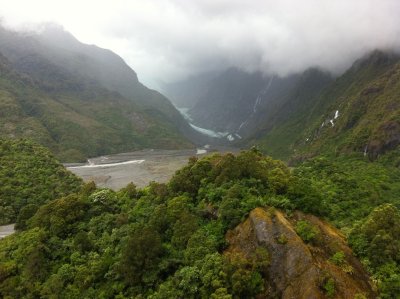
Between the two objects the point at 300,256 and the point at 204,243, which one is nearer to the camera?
the point at 300,256

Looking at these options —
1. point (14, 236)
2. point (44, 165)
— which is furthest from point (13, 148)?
point (14, 236)

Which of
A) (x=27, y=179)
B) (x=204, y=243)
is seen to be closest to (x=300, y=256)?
(x=204, y=243)

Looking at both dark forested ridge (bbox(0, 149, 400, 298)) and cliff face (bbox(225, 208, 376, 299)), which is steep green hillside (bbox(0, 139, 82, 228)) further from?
cliff face (bbox(225, 208, 376, 299))

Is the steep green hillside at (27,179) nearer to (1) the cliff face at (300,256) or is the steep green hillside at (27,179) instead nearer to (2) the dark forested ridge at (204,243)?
(2) the dark forested ridge at (204,243)

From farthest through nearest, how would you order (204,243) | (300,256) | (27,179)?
(27,179) → (204,243) → (300,256)

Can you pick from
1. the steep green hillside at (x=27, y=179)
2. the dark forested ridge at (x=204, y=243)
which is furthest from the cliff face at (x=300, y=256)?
the steep green hillside at (x=27, y=179)

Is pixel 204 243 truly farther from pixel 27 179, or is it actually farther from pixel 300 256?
pixel 27 179
